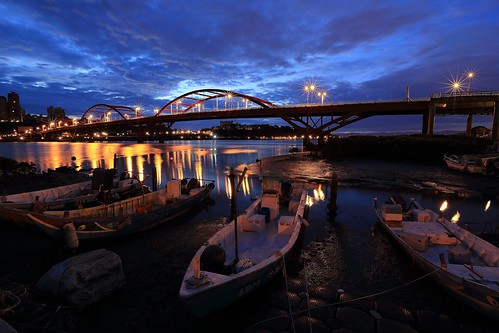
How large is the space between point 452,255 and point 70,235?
14.3 meters

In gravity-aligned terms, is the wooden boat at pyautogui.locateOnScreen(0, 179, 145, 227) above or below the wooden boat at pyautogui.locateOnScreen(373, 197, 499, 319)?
above

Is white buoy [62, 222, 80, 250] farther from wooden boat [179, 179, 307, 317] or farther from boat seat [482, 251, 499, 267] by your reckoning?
boat seat [482, 251, 499, 267]

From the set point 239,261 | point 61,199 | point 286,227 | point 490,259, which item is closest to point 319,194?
point 286,227

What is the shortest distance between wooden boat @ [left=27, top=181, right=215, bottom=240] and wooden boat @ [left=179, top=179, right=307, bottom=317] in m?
5.35

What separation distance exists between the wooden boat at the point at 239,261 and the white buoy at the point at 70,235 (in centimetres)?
629

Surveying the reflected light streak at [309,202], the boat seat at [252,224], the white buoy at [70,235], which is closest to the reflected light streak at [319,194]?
the reflected light streak at [309,202]

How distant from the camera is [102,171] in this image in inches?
724

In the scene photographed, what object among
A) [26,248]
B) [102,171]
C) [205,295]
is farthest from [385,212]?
[102,171]

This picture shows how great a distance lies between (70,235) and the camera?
1124 cm

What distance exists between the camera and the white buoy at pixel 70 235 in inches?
439

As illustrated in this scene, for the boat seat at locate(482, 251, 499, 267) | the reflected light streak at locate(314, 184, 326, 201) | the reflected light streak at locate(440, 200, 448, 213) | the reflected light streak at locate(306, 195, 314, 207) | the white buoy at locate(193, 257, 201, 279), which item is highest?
the white buoy at locate(193, 257, 201, 279)

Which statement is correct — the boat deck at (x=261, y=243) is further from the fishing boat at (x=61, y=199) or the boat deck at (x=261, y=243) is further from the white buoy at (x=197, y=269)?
the fishing boat at (x=61, y=199)

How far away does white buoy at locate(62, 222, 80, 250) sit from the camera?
11.2m

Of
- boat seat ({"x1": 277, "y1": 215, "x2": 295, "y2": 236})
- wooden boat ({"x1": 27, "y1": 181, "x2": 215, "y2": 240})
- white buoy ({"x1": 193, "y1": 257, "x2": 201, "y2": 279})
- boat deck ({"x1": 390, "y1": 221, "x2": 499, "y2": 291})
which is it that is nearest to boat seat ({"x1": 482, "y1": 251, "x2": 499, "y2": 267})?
boat deck ({"x1": 390, "y1": 221, "x2": 499, "y2": 291})
